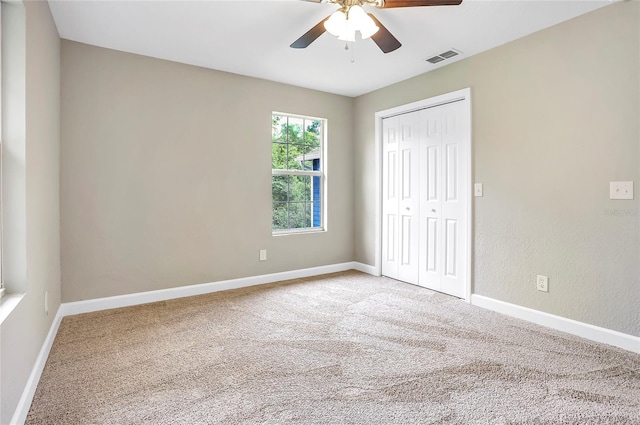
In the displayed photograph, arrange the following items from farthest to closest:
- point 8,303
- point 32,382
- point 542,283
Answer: point 542,283, point 32,382, point 8,303

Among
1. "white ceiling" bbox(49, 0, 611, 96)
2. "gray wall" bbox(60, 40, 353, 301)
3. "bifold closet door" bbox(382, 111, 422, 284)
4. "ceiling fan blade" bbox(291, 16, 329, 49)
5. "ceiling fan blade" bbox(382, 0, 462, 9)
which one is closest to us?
"ceiling fan blade" bbox(382, 0, 462, 9)

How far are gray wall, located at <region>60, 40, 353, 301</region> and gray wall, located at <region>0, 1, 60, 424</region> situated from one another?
52 centimetres

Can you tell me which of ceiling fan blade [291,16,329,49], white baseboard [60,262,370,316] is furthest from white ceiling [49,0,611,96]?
white baseboard [60,262,370,316]

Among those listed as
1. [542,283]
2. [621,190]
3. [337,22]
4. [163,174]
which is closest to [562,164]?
[621,190]

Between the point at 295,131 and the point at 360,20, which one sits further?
the point at 295,131

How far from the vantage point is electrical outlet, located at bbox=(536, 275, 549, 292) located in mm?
2900

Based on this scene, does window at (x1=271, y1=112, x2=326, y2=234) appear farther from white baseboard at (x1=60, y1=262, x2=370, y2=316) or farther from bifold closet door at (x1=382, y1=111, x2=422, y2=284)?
bifold closet door at (x1=382, y1=111, x2=422, y2=284)

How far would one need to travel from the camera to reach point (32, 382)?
1884mm

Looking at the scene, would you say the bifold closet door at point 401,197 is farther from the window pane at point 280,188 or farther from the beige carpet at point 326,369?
the window pane at point 280,188

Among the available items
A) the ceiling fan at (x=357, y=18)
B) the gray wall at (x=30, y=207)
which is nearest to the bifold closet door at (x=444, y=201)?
the ceiling fan at (x=357, y=18)

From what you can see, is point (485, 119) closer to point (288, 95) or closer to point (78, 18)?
point (288, 95)

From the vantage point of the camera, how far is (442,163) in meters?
3.75

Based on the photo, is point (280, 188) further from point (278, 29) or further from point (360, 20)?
point (360, 20)

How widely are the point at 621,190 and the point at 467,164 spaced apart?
49.2 inches
